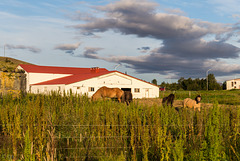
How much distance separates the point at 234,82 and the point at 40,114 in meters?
92.0

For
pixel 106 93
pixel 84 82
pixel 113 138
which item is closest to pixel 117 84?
pixel 84 82

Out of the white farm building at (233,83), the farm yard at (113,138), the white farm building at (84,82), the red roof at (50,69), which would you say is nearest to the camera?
the farm yard at (113,138)

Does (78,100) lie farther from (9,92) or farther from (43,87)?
(43,87)

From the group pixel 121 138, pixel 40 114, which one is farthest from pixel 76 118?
pixel 121 138

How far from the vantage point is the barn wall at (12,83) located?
43.2ft

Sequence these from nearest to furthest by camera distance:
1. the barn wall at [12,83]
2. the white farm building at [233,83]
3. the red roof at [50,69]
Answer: the barn wall at [12,83] → the red roof at [50,69] → the white farm building at [233,83]

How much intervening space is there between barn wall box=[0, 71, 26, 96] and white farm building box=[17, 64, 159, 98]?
15872 mm

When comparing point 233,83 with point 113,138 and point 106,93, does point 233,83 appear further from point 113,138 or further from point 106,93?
point 113,138

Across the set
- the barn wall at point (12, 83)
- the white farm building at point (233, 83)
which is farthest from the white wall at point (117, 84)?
the white farm building at point (233, 83)

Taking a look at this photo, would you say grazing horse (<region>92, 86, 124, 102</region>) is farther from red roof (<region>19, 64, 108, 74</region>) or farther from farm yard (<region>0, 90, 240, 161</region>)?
red roof (<region>19, 64, 108, 74</region>)

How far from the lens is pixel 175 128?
8.09m

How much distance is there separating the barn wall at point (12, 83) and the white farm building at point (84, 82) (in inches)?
625

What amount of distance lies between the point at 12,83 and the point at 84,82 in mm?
21400

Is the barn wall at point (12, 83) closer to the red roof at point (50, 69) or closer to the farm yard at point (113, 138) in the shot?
the farm yard at point (113, 138)
